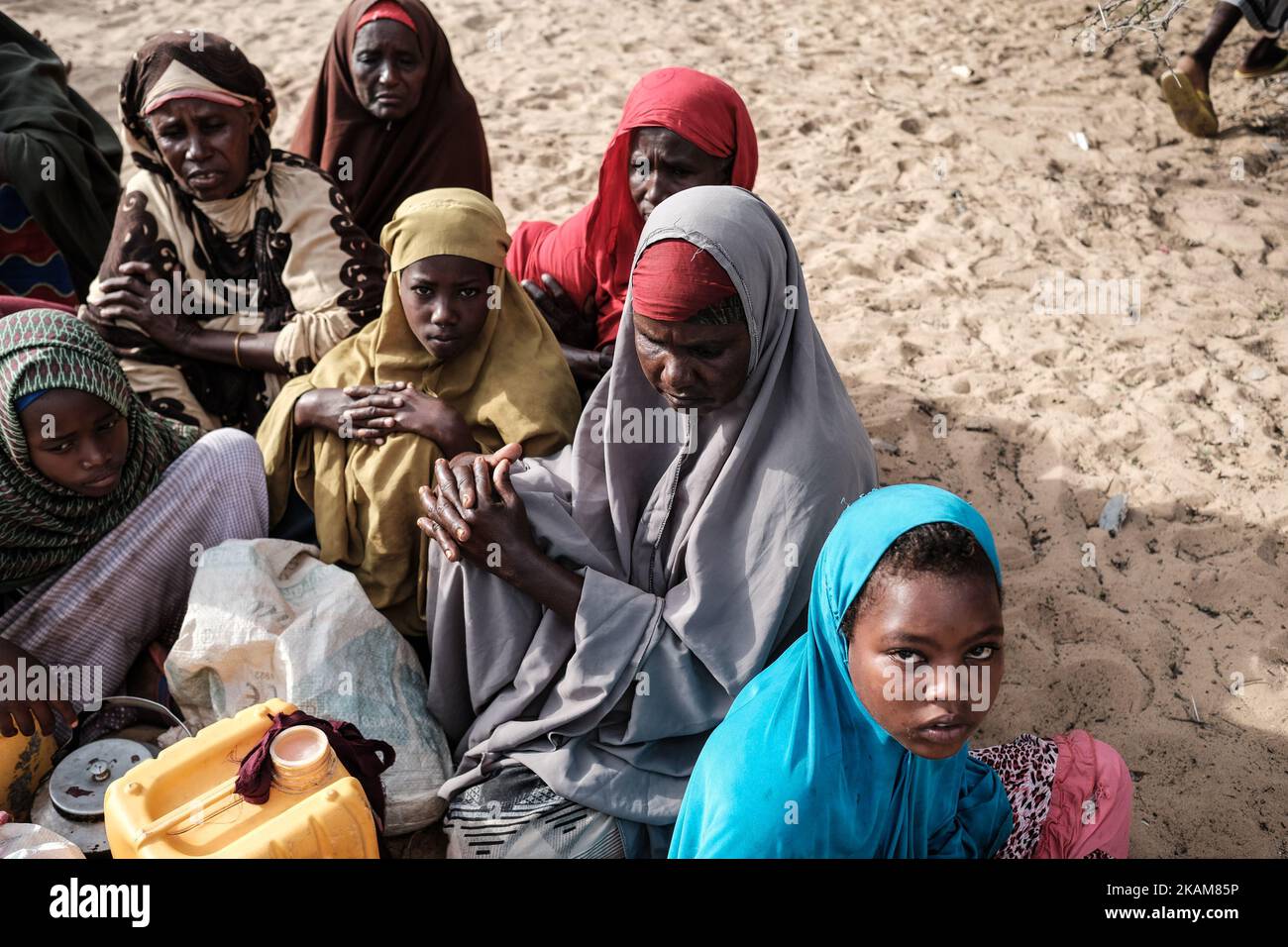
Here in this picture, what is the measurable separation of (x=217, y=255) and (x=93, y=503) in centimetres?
120

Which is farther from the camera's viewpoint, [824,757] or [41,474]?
[41,474]

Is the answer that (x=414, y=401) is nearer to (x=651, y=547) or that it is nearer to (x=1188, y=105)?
(x=651, y=547)

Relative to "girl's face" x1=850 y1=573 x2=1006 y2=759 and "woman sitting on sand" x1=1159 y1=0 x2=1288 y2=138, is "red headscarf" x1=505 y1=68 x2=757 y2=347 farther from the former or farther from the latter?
"woman sitting on sand" x1=1159 y1=0 x2=1288 y2=138

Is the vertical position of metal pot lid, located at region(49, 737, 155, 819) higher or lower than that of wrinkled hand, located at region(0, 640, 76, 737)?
lower

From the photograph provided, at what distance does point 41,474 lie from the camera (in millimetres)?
2900

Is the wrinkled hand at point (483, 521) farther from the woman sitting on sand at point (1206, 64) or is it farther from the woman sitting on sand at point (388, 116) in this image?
the woman sitting on sand at point (1206, 64)

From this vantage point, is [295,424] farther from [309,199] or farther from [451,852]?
[451,852]

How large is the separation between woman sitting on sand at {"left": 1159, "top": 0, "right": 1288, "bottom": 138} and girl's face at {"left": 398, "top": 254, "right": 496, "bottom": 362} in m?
4.50

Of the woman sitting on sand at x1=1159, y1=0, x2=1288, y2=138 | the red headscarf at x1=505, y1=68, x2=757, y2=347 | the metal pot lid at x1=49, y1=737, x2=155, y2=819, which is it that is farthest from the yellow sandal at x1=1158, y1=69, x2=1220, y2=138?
the metal pot lid at x1=49, y1=737, x2=155, y2=819

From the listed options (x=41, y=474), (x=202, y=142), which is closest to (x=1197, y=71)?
(x=202, y=142)

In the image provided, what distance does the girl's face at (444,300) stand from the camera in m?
3.27

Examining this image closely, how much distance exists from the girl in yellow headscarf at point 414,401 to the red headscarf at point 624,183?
584mm

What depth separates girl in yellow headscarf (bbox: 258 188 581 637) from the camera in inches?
127
